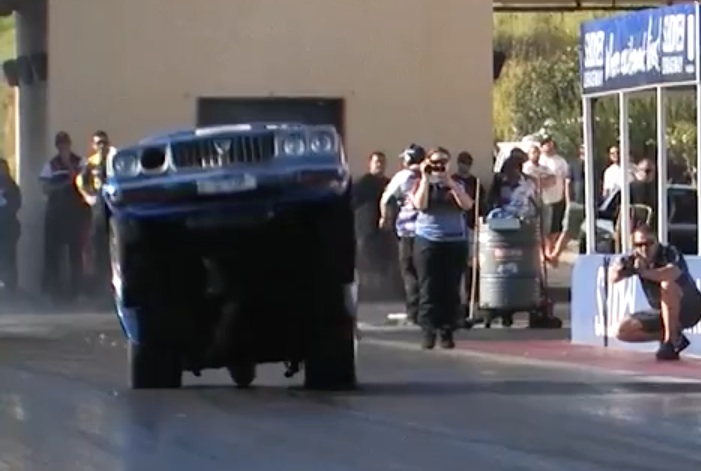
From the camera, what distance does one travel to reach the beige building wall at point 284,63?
84.3 feet

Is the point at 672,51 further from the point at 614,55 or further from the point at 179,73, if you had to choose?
the point at 179,73

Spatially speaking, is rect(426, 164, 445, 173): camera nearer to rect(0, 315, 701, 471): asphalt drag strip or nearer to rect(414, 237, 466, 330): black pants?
rect(414, 237, 466, 330): black pants

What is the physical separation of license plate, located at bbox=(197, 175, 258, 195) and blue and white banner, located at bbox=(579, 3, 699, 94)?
5.73 m

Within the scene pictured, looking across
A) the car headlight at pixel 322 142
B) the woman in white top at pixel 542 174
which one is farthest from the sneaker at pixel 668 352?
the woman in white top at pixel 542 174

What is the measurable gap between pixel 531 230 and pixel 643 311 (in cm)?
338

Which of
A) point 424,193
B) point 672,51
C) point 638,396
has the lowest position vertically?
point 638,396

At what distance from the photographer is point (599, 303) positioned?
1858 centimetres

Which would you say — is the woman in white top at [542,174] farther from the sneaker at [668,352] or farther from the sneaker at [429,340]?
the sneaker at [668,352]

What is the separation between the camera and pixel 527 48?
52094mm

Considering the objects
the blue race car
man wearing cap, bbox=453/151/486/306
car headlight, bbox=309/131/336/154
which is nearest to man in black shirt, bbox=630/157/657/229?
man wearing cap, bbox=453/151/486/306

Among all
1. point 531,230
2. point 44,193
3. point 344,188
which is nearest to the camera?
point 344,188

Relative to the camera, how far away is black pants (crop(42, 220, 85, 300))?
82.5 feet

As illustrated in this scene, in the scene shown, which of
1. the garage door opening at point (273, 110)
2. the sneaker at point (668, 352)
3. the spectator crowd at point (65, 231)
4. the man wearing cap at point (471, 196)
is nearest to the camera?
the sneaker at point (668, 352)

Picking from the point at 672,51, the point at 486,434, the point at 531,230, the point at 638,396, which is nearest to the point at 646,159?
the point at 531,230
